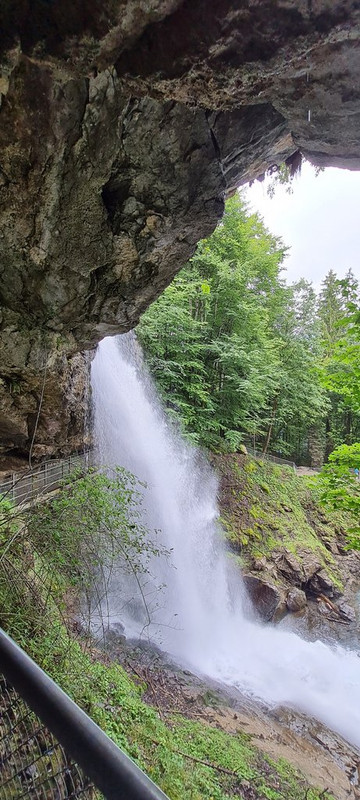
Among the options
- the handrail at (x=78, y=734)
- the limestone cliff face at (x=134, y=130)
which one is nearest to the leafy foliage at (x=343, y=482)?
the limestone cliff face at (x=134, y=130)

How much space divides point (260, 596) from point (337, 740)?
3.69m

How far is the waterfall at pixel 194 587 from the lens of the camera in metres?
8.17

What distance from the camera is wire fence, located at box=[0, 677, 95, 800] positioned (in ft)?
3.29

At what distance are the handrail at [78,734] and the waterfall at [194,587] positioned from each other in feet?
18.2

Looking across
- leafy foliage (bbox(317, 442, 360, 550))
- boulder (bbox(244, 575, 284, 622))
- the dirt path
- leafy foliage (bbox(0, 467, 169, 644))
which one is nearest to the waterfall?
boulder (bbox(244, 575, 284, 622))

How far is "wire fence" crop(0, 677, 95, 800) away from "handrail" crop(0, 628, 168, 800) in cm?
7

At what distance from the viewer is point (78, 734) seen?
90 cm

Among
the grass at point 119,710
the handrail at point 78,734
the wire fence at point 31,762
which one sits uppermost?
the handrail at point 78,734

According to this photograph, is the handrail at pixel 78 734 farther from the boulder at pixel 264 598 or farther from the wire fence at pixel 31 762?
the boulder at pixel 264 598

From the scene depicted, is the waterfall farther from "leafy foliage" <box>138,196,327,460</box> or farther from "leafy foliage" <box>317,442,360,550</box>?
"leafy foliage" <box>317,442,360,550</box>

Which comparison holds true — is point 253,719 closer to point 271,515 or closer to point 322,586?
point 322,586

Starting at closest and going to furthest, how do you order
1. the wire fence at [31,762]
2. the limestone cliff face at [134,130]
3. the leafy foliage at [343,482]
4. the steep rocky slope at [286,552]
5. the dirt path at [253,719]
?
the wire fence at [31,762]
the limestone cliff face at [134,130]
the leafy foliage at [343,482]
the dirt path at [253,719]
the steep rocky slope at [286,552]

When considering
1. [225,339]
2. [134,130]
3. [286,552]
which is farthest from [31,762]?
[225,339]

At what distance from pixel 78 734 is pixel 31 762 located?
520 millimetres
